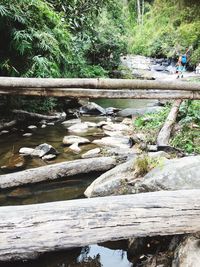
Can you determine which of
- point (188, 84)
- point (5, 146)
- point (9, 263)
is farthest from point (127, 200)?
point (5, 146)

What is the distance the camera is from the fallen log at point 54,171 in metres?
3.71

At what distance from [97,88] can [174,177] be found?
4.00 ft

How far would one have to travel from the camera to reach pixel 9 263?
2.40 m

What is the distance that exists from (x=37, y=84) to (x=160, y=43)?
2697 centimetres

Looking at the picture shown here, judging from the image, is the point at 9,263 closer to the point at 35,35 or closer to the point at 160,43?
the point at 35,35

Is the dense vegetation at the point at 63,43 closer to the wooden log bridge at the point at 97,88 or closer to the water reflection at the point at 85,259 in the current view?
the wooden log bridge at the point at 97,88

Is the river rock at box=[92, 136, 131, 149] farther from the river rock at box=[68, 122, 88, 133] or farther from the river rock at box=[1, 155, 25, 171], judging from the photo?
the river rock at box=[1, 155, 25, 171]

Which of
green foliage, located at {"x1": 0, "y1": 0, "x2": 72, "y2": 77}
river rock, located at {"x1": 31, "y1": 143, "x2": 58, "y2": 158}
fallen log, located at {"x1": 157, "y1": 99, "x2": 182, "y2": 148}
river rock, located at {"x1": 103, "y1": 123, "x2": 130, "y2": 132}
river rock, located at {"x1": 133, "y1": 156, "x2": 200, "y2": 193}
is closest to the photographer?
river rock, located at {"x1": 133, "y1": 156, "x2": 200, "y2": 193}

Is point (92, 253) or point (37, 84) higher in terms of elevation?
point (37, 84)

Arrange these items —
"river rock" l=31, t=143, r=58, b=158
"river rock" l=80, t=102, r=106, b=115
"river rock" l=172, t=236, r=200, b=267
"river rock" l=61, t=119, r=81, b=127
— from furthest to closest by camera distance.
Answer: "river rock" l=80, t=102, r=106, b=115, "river rock" l=61, t=119, r=81, b=127, "river rock" l=31, t=143, r=58, b=158, "river rock" l=172, t=236, r=200, b=267

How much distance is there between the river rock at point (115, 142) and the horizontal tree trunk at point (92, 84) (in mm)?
2382

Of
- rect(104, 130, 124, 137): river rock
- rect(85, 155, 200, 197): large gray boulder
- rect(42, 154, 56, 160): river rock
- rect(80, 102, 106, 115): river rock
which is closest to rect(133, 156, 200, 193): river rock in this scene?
rect(85, 155, 200, 197): large gray boulder

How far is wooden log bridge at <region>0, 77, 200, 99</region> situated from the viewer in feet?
9.92

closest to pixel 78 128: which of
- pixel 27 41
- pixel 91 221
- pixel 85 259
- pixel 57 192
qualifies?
pixel 27 41
